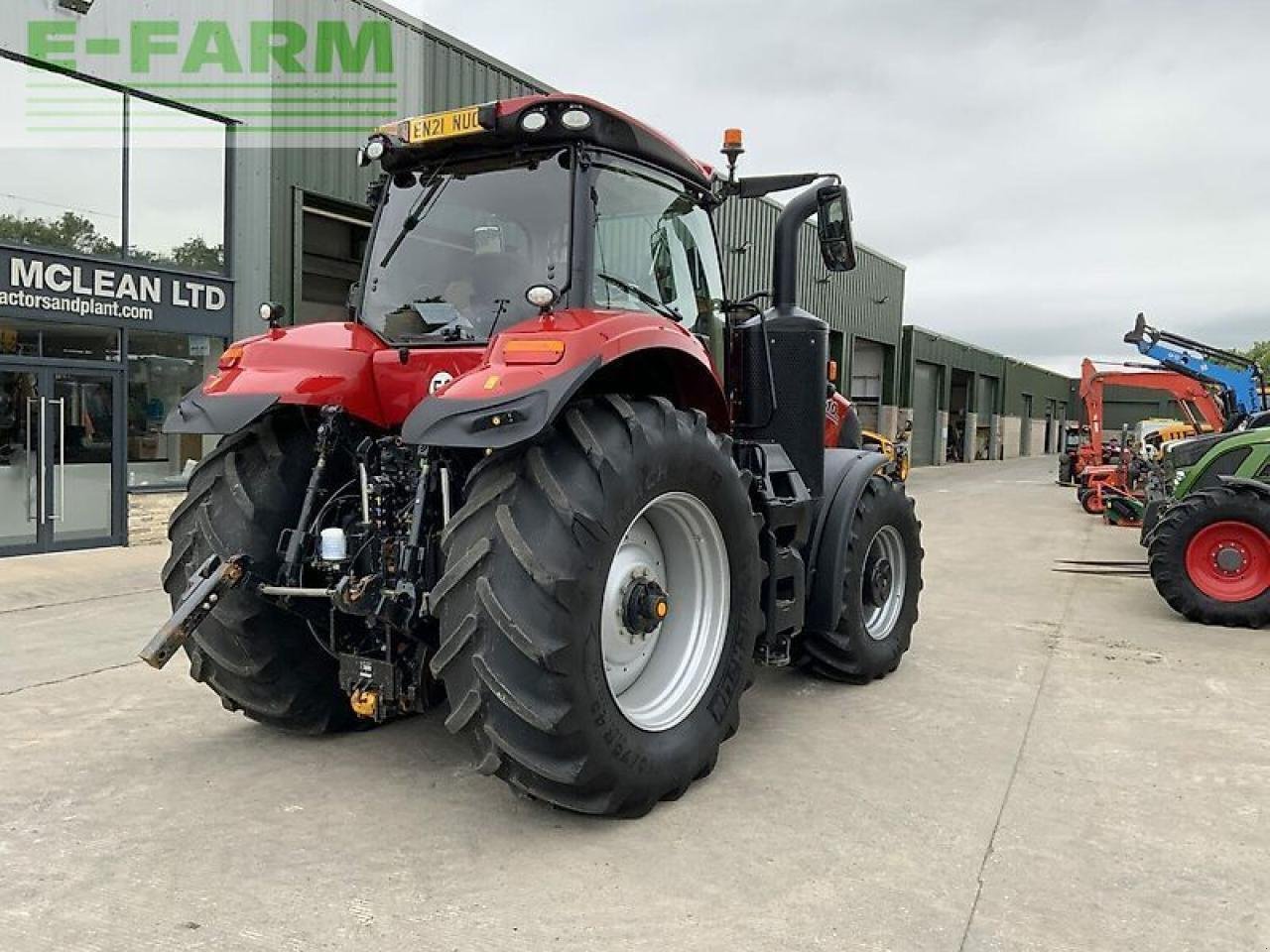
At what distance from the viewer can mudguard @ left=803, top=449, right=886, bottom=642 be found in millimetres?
4887

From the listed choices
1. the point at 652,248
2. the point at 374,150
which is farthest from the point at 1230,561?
the point at 374,150

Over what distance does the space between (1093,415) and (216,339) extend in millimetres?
16246

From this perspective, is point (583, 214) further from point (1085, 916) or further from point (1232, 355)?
point (1232, 355)

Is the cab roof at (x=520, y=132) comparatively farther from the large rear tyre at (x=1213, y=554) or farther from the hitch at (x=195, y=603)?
the large rear tyre at (x=1213, y=554)

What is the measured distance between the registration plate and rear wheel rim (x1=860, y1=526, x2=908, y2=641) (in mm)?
2915

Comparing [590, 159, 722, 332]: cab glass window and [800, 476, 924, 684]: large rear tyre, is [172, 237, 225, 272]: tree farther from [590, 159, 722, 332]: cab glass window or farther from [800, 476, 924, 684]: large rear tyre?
[800, 476, 924, 684]: large rear tyre

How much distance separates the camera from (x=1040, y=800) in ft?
12.4

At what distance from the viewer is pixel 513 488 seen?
320 centimetres

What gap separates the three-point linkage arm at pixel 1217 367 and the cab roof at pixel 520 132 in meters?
14.8

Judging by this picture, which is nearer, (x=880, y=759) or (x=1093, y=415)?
(x=880, y=759)

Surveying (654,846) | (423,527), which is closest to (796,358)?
Answer: (423,527)

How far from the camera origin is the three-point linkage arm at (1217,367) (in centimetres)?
1653

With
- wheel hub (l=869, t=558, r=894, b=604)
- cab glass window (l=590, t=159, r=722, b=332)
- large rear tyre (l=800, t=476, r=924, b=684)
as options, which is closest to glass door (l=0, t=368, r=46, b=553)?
cab glass window (l=590, t=159, r=722, b=332)

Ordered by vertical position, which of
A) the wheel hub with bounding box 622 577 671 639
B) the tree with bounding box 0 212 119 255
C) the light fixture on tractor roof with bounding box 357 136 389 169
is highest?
the tree with bounding box 0 212 119 255
